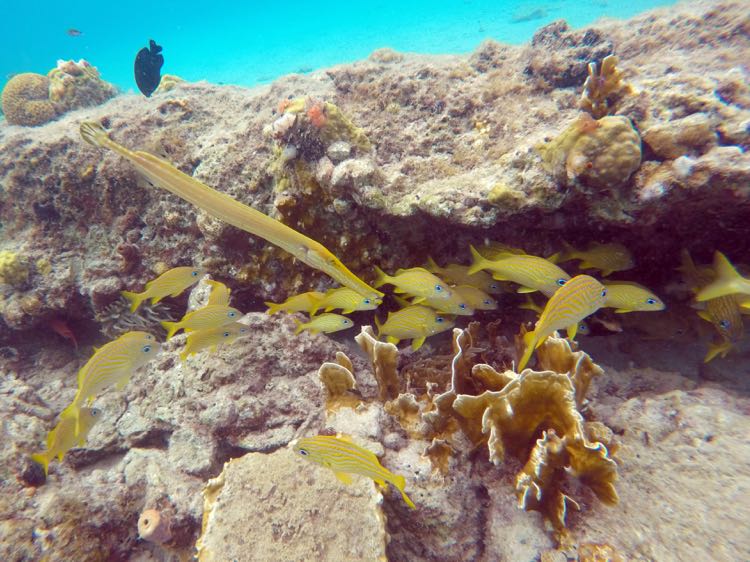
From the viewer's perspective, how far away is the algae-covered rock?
104 inches

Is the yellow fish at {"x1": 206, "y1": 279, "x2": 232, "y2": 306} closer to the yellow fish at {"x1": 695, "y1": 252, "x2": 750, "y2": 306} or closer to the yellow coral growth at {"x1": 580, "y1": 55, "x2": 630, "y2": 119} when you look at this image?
the yellow coral growth at {"x1": 580, "y1": 55, "x2": 630, "y2": 119}

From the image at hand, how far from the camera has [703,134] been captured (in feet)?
9.34

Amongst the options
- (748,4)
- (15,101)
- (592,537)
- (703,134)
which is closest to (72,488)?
(592,537)

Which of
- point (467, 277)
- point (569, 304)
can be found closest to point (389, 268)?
point (467, 277)

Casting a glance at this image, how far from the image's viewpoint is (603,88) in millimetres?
3480

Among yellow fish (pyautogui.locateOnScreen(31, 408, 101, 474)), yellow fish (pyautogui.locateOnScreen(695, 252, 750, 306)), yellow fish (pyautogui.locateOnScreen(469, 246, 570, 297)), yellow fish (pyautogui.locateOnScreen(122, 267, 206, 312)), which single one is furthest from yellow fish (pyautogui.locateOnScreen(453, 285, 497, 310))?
yellow fish (pyautogui.locateOnScreen(31, 408, 101, 474))

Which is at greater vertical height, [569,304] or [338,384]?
[569,304]

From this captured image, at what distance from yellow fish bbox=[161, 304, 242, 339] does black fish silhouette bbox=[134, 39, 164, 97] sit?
668cm

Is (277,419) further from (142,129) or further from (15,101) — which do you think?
(15,101)

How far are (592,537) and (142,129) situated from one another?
7.36m

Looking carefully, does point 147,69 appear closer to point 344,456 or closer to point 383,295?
point 383,295

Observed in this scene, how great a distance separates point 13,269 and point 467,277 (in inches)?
266

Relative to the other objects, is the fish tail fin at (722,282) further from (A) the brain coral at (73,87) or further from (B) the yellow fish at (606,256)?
(A) the brain coral at (73,87)

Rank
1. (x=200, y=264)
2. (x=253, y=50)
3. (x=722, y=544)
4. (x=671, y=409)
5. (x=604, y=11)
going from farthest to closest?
(x=253, y=50), (x=604, y=11), (x=200, y=264), (x=671, y=409), (x=722, y=544)
